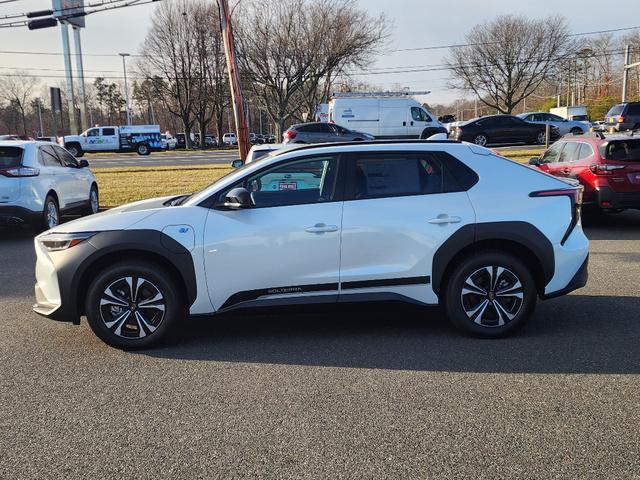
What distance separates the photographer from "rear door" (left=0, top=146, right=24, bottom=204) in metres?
9.59

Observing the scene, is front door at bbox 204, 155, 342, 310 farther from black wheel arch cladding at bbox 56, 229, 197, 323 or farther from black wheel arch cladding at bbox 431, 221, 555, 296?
black wheel arch cladding at bbox 431, 221, 555, 296

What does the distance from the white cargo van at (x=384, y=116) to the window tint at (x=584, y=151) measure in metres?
18.4

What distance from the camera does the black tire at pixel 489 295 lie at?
Result: 15.5 feet

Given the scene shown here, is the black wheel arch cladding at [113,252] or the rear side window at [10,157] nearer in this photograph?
the black wheel arch cladding at [113,252]

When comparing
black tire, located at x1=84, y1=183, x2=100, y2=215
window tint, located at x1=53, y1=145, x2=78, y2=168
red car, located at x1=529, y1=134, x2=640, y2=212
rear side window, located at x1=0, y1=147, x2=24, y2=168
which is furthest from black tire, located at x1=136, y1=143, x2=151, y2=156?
red car, located at x1=529, y1=134, x2=640, y2=212

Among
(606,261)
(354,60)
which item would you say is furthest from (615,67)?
(606,261)

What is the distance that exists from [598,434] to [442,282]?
1815mm

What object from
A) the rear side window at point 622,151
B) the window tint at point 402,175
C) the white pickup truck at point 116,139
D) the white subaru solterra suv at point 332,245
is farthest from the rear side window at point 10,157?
the white pickup truck at point 116,139

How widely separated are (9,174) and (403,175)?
24.9ft

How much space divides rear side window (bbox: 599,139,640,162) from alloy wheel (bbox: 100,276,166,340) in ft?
25.9

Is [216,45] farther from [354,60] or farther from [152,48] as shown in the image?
[354,60]

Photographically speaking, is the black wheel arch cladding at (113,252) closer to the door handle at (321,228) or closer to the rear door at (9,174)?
the door handle at (321,228)

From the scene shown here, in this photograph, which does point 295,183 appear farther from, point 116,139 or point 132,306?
point 116,139

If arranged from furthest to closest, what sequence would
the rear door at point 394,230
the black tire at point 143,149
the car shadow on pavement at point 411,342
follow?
the black tire at point 143,149 → the rear door at point 394,230 → the car shadow on pavement at point 411,342
